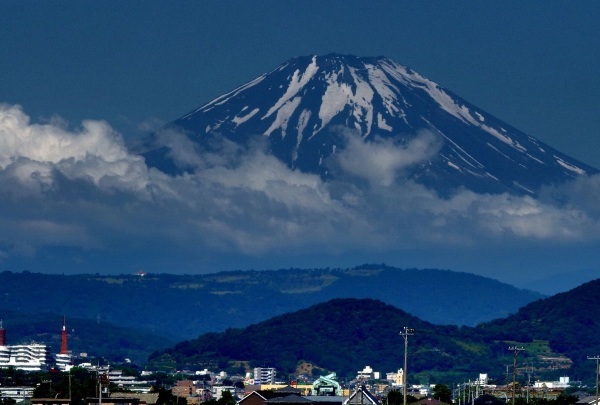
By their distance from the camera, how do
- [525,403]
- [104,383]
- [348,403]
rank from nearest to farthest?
[348,403], [525,403], [104,383]

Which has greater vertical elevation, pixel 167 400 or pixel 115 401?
pixel 167 400

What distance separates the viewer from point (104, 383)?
18188cm

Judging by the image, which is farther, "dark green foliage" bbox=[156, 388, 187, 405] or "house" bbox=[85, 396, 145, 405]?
"dark green foliage" bbox=[156, 388, 187, 405]

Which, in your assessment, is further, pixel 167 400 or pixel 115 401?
pixel 167 400

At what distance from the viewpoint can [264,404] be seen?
154m

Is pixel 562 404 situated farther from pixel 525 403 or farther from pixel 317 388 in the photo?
pixel 317 388

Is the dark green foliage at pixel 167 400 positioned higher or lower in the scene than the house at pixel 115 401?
higher

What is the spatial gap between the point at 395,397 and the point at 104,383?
89.5 ft

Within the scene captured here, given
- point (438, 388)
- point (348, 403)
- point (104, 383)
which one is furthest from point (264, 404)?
point (438, 388)

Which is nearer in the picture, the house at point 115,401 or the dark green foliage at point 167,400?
the house at point 115,401

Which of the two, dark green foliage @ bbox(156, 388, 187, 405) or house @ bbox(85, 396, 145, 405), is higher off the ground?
dark green foliage @ bbox(156, 388, 187, 405)

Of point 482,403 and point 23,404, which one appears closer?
point 482,403

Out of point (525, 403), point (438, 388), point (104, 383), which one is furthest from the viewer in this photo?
point (438, 388)

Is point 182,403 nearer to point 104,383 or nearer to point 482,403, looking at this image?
point 104,383
